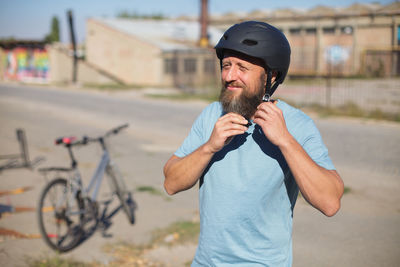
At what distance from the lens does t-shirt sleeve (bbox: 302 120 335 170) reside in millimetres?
1861

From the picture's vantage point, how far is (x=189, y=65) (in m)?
34.9

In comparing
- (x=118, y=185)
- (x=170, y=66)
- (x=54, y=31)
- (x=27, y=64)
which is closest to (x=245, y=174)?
(x=118, y=185)

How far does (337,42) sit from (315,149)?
35032 millimetres

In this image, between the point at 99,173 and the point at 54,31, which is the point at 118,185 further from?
the point at 54,31

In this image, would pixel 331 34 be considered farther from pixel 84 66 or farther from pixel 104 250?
pixel 104 250

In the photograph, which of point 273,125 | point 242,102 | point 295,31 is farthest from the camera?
point 295,31

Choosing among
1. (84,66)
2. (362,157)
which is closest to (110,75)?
(84,66)

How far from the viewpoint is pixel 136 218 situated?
5.46m

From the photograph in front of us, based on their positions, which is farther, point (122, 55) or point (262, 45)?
point (122, 55)

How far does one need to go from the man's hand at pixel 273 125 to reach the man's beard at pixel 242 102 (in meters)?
0.20

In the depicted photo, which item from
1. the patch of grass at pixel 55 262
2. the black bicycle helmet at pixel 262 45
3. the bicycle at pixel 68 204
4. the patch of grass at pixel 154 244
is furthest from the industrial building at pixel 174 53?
the black bicycle helmet at pixel 262 45

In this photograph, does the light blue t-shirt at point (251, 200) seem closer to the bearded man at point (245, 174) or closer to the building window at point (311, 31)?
the bearded man at point (245, 174)

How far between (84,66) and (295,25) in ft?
63.4

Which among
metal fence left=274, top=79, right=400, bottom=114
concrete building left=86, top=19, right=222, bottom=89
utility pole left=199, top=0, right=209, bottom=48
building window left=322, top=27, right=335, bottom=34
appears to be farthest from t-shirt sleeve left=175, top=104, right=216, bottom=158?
building window left=322, top=27, right=335, bottom=34
